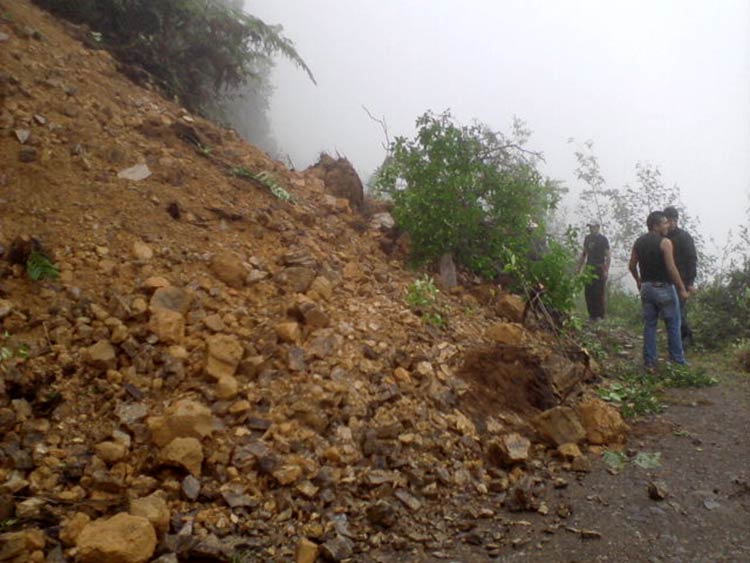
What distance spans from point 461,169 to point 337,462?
361 centimetres

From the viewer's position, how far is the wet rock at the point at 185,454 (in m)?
2.72

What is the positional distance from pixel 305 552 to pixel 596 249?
6.71 metres

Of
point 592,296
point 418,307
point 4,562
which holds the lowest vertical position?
point 4,562

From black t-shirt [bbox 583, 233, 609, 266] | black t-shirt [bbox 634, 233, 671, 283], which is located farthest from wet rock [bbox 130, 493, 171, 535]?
black t-shirt [bbox 583, 233, 609, 266]

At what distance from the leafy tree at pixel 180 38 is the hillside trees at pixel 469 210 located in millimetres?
3043

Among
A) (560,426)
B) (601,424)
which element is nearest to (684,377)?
(601,424)

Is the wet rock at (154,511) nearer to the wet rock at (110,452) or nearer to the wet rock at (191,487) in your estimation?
the wet rock at (191,487)

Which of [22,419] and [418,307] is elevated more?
[418,307]

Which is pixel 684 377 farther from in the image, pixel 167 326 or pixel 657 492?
pixel 167 326

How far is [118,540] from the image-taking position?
7.23 ft

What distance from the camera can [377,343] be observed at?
4.03 meters

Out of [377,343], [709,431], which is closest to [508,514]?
[377,343]

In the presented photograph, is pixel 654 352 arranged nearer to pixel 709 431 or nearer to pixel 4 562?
pixel 709 431

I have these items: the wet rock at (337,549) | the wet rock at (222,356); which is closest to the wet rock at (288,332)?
the wet rock at (222,356)
